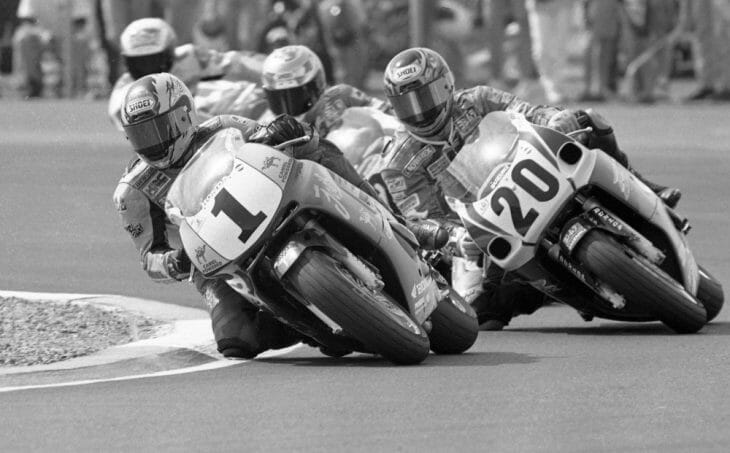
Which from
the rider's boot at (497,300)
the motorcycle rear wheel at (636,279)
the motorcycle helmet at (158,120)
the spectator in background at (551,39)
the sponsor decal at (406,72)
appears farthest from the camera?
the spectator in background at (551,39)

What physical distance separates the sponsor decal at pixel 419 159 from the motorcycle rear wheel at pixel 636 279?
1.55 m

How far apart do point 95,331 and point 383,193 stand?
198cm

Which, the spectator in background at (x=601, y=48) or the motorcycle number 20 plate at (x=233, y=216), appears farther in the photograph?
the spectator in background at (x=601, y=48)

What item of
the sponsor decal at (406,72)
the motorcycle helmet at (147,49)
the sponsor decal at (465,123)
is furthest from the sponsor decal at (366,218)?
the motorcycle helmet at (147,49)

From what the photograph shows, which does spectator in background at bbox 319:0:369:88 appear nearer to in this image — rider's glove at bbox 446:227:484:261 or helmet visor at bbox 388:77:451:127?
helmet visor at bbox 388:77:451:127

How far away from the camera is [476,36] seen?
2445cm

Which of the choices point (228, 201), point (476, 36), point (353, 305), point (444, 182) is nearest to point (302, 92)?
point (444, 182)

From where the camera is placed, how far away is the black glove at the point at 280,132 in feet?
29.7

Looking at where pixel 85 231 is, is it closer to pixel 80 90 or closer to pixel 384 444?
pixel 384 444

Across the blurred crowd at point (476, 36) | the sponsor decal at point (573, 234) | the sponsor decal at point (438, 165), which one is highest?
the sponsor decal at point (573, 234)

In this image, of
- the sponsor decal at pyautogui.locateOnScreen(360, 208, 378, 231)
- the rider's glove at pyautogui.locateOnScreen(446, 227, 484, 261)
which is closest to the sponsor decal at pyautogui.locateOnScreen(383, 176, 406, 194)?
the rider's glove at pyautogui.locateOnScreen(446, 227, 484, 261)

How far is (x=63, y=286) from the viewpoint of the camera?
12.0 meters

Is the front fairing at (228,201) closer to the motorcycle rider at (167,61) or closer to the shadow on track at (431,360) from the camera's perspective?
the shadow on track at (431,360)

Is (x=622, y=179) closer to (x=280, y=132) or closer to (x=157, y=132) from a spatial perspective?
(x=280, y=132)
